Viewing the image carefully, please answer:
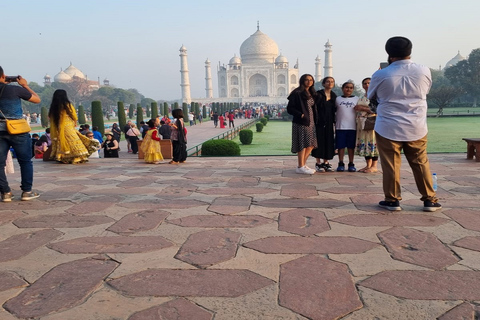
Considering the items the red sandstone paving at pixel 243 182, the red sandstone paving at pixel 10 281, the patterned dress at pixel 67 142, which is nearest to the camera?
the red sandstone paving at pixel 10 281

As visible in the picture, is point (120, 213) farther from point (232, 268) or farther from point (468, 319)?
point (468, 319)

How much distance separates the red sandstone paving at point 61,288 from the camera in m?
1.31

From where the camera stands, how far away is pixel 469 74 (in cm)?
3303

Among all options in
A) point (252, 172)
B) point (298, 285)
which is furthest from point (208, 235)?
point (252, 172)

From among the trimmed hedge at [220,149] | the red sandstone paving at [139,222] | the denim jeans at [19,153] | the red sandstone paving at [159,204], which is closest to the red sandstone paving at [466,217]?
the red sandstone paving at [159,204]

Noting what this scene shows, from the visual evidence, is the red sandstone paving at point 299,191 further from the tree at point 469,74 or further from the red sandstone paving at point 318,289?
the tree at point 469,74

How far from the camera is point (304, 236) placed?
1.96 meters

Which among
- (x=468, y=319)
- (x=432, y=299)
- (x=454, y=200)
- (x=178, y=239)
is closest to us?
(x=468, y=319)

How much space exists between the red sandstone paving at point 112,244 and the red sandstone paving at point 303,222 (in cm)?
61

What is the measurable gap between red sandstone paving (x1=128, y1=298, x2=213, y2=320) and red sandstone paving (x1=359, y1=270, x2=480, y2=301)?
56 cm

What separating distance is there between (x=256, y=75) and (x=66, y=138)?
6088cm

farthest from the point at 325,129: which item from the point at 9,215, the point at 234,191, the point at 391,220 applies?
the point at 9,215

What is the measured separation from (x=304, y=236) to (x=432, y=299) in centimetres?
72

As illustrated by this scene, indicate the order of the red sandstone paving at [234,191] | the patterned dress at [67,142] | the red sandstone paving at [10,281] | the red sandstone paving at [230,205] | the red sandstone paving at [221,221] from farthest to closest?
the patterned dress at [67,142], the red sandstone paving at [234,191], the red sandstone paving at [230,205], the red sandstone paving at [221,221], the red sandstone paving at [10,281]
